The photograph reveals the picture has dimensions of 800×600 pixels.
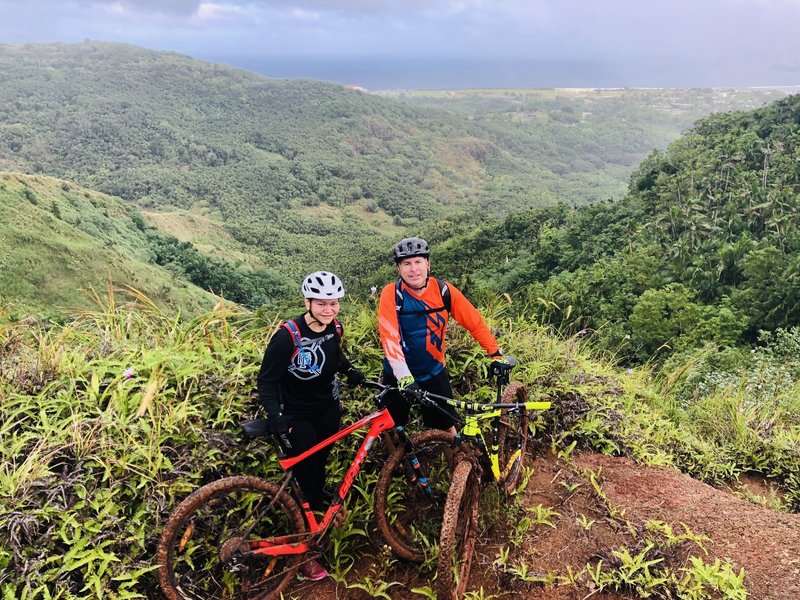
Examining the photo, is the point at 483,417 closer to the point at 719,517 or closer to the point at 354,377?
the point at 354,377

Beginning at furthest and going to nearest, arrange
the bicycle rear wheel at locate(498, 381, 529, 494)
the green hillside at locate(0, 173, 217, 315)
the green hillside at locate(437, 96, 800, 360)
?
Result: the green hillside at locate(0, 173, 217, 315) < the green hillside at locate(437, 96, 800, 360) < the bicycle rear wheel at locate(498, 381, 529, 494)

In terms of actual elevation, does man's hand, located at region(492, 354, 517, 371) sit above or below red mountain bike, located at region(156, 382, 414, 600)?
above

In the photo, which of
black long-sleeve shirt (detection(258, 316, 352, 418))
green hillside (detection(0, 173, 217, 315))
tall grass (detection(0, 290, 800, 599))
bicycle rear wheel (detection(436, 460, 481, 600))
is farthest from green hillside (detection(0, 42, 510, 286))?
bicycle rear wheel (detection(436, 460, 481, 600))

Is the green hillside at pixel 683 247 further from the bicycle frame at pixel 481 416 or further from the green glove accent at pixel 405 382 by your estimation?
the green glove accent at pixel 405 382

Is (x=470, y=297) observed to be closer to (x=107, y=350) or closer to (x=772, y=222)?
(x=107, y=350)

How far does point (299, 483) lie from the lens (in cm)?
321

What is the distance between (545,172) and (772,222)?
16239cm

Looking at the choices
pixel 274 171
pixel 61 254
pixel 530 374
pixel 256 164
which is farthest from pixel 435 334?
pixel 256 164

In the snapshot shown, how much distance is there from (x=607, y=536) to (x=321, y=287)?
2543mm

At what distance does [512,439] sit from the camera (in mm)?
4184

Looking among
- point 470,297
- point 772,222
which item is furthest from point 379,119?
point 470,297

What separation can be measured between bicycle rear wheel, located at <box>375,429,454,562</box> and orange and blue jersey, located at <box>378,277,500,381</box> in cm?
50

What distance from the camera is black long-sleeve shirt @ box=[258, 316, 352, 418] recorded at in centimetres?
290

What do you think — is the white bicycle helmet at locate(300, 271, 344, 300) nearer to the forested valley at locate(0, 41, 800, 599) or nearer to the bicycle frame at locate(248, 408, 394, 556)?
the bicycle frame at locate(248, 408, 394, 556)
